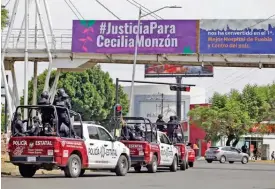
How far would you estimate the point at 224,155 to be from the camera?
53625 millimetres

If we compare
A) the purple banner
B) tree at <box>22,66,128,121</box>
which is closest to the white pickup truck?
the purple banner

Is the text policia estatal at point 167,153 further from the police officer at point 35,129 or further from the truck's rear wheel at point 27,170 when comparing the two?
the police officer at point 35,129

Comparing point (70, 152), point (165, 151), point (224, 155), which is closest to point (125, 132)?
point (165, 151)

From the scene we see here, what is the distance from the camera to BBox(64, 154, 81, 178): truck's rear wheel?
19812mm

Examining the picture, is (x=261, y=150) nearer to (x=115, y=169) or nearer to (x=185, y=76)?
(x=185, y=76)

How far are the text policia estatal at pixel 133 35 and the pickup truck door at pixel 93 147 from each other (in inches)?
665

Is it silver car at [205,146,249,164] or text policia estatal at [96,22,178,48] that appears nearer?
text policia estatal at [96,22,178,48]

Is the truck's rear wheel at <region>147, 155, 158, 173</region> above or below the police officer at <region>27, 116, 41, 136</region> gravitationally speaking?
below

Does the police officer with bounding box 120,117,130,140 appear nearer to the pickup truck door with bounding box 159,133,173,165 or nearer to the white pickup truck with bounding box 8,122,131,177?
the pickup truck door with bounding box 159,133,173,165

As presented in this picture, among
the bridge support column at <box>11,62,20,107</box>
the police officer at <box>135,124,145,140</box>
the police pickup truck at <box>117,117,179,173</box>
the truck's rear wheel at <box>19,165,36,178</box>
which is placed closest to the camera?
the truck's rear wheel at <box>19,165,36,178</box>

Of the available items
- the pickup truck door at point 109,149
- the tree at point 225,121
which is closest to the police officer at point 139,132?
the pickup truck door at point 109,149

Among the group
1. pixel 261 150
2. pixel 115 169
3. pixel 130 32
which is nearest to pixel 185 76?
pixel 261 150

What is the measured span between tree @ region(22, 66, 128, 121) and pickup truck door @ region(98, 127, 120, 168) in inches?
1981

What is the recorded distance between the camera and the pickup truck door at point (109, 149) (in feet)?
71.1
